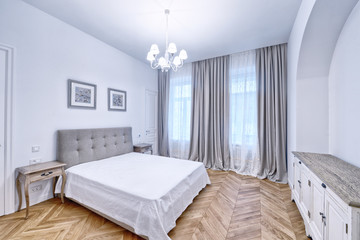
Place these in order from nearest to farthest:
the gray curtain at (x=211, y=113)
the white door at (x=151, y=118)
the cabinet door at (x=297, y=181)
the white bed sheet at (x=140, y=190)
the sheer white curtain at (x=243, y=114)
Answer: the white bed sheet at (x=140, y=190) < the cabinet door at (x=297, y=181) < the sheer white curtain at (x=243, y=114) < the gray curtain at (x=211, y=113) < the white door at (x=151, y=118)

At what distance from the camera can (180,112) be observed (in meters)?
4.12

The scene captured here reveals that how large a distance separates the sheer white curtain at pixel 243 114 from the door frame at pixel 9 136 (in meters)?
3.75

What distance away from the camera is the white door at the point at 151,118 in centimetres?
405

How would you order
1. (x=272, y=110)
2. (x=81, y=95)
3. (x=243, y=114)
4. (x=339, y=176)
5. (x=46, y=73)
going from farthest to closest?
1. (x=243, y=114)
2. (x=272, y=110)
3. (x=81, y=95)
4. (x=46, y=73)
5. (x=339, y=176)

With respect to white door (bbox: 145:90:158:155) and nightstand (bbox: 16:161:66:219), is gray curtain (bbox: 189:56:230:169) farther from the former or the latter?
nightstand (bbox: 16:161:66:219)

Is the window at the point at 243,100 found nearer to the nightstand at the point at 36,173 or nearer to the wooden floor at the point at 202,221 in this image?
the wooden floor at the point at 202,221

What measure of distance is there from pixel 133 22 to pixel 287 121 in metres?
3.32

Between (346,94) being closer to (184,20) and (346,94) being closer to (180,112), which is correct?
(184,20)

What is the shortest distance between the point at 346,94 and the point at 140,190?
2.49 meters

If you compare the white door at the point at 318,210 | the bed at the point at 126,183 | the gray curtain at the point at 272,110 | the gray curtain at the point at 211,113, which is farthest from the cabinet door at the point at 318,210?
the gray curtain at the point at 211,113

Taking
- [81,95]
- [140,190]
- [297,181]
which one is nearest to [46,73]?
[81,95]

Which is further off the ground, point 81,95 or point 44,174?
point 81,95

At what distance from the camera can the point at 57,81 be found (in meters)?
2.31

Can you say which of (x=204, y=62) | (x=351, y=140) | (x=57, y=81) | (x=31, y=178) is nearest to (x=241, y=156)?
(x=351, y=140)
